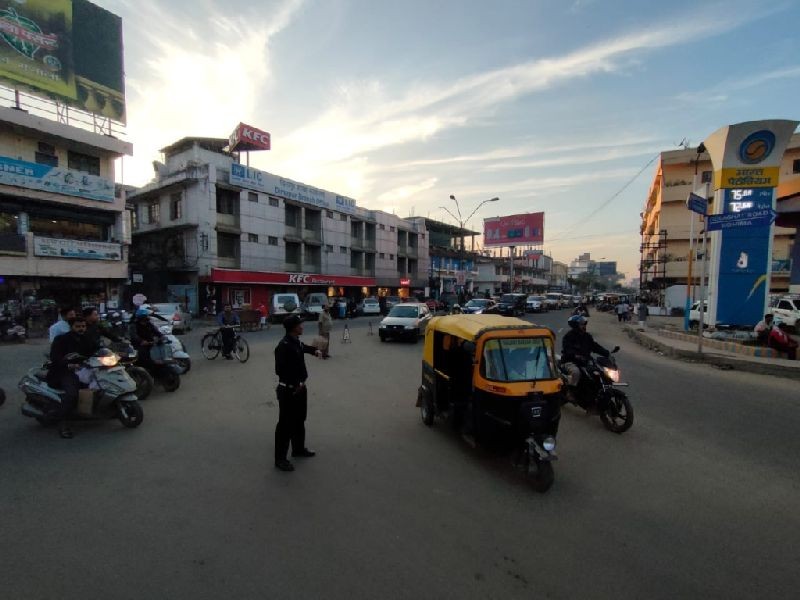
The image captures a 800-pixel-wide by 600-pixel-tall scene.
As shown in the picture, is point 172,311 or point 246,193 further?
point 246,193

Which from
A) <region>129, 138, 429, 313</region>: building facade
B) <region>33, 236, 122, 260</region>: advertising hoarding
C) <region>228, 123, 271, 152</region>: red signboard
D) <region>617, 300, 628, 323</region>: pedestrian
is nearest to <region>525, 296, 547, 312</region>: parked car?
<region>617, 300, 628, 323</region>: pedestrian

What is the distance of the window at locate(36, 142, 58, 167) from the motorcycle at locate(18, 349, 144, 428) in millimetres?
21739

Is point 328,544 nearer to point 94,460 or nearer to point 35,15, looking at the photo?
point 94,460

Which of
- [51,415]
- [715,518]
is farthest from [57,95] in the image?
[715,518]

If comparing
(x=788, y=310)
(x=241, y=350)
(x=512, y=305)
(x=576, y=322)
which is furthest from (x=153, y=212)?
(x=788, y=310)

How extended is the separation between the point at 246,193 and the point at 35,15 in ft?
44.8

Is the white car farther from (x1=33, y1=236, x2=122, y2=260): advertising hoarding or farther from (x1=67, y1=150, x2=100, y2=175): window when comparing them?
(x1=67, y1=150, x2=100, y2=175): window

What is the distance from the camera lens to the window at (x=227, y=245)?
2889 cm

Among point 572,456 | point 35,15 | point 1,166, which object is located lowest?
point 572,456

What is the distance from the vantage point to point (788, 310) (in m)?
18.7

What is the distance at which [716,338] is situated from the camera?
14250 mm

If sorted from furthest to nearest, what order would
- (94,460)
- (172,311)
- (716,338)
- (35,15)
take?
(35,15) < (172,311) < (716,338) < (94,460)

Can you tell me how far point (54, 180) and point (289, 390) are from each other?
79.0 feet

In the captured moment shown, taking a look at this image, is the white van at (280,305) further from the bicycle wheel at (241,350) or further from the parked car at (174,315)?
the bicycle wheel at (241,350)
